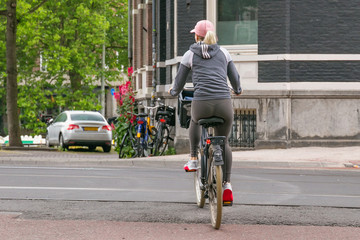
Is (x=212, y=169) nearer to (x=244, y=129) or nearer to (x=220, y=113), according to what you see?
(x=220, y=113)

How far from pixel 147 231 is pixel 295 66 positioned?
14.6m

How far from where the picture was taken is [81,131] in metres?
27.5

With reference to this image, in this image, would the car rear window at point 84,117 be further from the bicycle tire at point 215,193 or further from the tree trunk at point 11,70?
the bicycle tire at point 215,193

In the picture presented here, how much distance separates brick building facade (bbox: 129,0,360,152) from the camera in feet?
66.1

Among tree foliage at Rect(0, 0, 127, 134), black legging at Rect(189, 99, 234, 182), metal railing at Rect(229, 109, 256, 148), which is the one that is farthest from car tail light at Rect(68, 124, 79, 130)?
black legging at Rect(189, 99, 234, 182)

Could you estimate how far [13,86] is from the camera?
26984mm

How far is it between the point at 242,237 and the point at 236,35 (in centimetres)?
1552

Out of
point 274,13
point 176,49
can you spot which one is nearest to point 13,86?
point 176,49

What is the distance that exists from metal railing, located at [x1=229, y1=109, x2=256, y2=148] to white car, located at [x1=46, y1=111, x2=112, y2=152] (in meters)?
8.49

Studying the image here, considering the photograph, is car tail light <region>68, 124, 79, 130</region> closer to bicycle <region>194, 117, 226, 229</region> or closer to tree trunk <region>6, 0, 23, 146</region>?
tree trunk <region>6, 0, 23, 146</region>

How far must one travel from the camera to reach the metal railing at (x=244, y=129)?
20.5 meters

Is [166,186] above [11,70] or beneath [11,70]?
beneath

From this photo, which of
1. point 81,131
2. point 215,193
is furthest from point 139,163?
point 81,131

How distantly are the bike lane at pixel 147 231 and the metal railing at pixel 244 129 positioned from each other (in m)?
13.6
